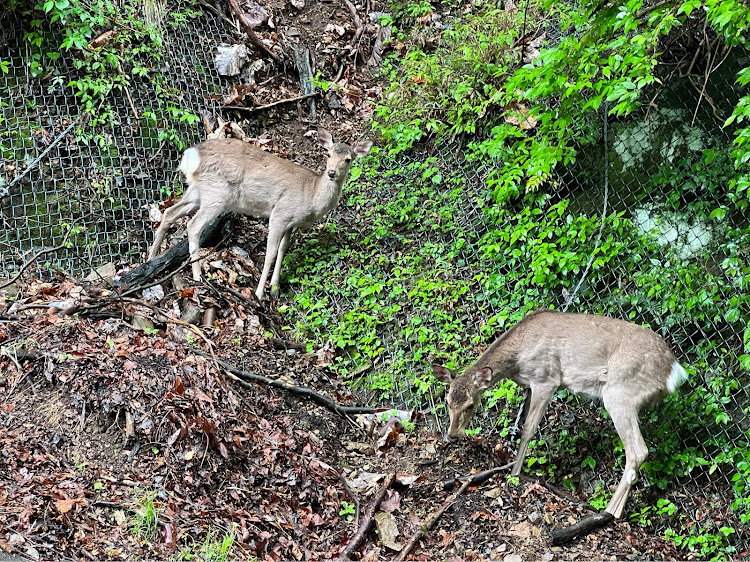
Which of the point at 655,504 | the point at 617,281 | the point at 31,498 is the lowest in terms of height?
the point at 655,504

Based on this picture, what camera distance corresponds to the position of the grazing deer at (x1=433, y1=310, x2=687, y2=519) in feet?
22.1

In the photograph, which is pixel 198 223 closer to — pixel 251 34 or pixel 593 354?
pixel 251 34

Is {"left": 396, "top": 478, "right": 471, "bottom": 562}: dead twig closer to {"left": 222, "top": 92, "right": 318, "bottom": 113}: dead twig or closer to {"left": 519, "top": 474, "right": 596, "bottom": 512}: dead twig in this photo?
{"left": 519, "top": 474, "right": 596, "bottom": 512}: dead twig

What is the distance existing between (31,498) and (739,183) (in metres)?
6.10

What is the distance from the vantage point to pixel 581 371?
7.04m

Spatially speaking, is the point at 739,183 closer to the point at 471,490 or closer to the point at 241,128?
the point at 471,490

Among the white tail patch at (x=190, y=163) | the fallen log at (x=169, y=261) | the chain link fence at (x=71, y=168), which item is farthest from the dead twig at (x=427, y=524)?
the white tail patch at (x=190, y=163)

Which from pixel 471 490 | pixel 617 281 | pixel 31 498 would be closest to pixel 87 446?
pixel 31 498

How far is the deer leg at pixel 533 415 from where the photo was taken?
7043 mm

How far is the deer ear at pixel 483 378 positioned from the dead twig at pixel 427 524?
83 cm

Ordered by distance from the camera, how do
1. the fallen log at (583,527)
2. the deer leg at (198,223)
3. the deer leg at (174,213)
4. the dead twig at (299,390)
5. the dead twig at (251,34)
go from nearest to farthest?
the fallen log at (583,527)
the dead twig at (299,390)
the deer leg at (198,223)
the deer leg at (174,213)
the dead twig at (251,34)

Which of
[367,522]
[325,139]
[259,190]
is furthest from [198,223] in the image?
[367,522]

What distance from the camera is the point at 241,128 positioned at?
11195 millimetres

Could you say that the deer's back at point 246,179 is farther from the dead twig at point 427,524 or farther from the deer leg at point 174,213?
the dead twig at point 427,524
